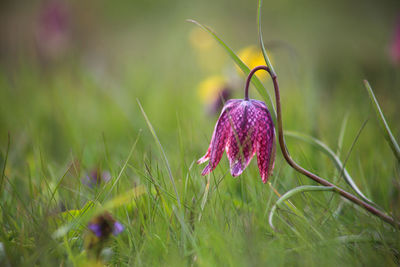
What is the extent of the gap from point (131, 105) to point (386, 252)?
1.71 meters

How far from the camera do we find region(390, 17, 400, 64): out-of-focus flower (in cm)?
212

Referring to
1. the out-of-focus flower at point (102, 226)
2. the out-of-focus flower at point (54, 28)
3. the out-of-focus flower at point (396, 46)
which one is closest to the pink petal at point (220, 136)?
the out-of-focus flower at point (102, 226)

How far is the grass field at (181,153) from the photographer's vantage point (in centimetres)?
73

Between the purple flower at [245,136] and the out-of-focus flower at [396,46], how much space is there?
166cm

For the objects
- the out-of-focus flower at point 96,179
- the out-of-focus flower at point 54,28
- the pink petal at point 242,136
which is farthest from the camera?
the out-of-focus flower at point 54,28

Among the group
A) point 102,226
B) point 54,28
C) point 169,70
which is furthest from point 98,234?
point 169,70

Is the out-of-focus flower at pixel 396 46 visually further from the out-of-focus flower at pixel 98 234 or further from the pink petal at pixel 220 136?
the out-of-focus flower at pixel 98 234

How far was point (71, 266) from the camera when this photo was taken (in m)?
0.72

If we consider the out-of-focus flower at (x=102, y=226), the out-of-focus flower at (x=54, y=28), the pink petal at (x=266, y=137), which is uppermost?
the out-of-focus flower at (x=54, y=28)

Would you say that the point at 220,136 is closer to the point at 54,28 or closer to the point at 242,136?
the point at 242,136

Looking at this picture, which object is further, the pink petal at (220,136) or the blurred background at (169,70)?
the blurred background at (169,70)

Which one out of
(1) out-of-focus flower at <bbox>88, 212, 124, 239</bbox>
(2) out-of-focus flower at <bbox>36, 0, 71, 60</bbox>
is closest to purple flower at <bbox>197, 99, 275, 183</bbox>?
(1) out-of-focus flower at <bbox>88, 212, 124, 239</bbox>

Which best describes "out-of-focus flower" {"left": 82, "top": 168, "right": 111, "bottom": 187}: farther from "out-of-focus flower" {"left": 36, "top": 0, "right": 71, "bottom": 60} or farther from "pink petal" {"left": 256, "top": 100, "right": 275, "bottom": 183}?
"out-of-focus flower" {"left": 36, "top": 0, "right": 71, "bottom": 60}

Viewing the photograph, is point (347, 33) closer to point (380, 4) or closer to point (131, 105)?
point (380, 4)
